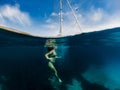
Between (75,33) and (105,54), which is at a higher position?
(75,33)

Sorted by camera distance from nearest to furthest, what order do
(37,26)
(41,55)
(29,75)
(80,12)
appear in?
(80,12) < (37,26) < (41,55) < (29,75)

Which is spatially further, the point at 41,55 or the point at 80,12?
the point at 41,55

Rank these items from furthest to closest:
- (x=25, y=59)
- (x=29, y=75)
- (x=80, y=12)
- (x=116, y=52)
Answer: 1. (x=25, y=59)
2. (x=29, y=75)
3. (x=116, y=52)
4. (x=80, y=12)

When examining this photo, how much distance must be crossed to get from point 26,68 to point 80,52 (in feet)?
35.0

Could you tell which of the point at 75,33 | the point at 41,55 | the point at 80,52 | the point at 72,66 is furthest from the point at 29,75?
the point at 75,33

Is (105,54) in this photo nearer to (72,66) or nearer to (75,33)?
(72,66)

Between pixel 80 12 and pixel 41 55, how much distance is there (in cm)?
1493

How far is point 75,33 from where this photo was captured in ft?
45.2

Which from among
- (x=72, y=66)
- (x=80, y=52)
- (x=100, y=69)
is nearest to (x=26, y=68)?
(x=72, y=66)

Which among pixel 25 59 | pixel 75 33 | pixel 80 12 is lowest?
pixel 25 59

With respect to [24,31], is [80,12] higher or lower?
higher

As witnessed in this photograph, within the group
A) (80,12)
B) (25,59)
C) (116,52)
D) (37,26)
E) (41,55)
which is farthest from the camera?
(25,59)

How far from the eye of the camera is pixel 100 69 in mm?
26594

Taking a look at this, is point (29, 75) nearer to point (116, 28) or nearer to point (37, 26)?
point (37, 26)
